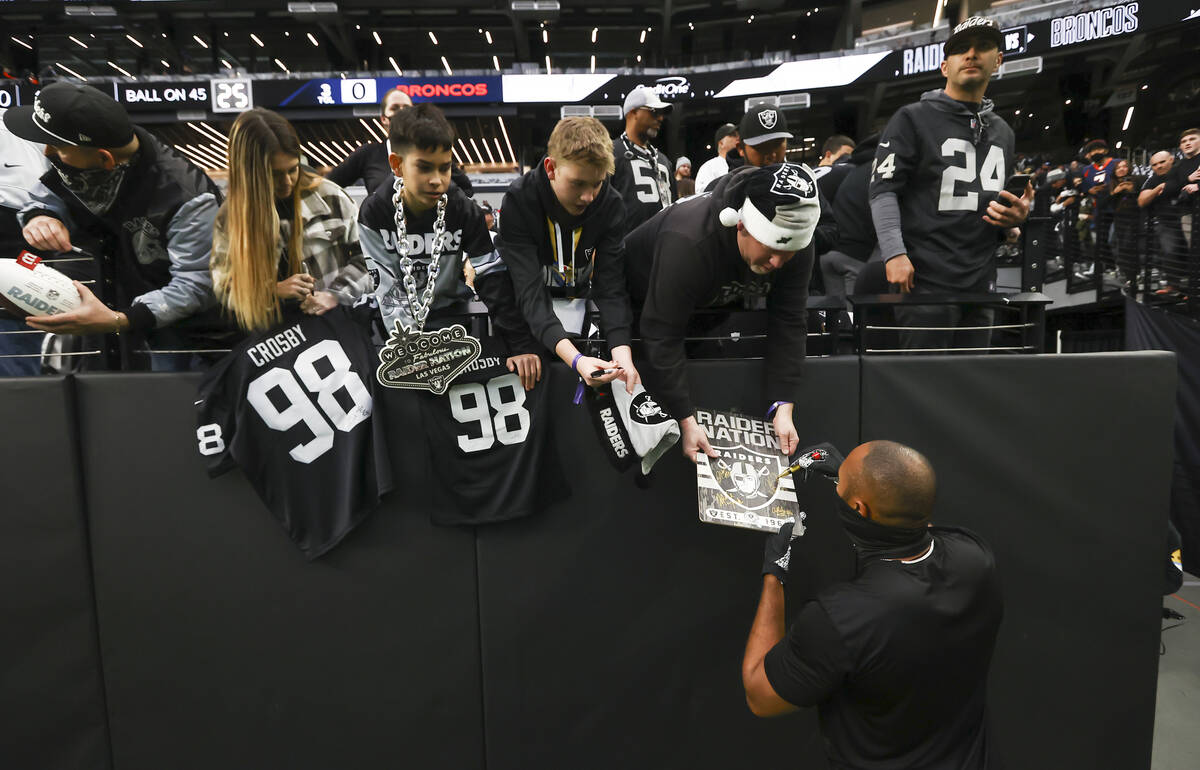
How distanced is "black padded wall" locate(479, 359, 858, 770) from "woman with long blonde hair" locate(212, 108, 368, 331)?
1044 mm

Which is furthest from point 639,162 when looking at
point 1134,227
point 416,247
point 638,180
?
point 1134,227

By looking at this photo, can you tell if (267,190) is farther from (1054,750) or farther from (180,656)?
(1054,750)

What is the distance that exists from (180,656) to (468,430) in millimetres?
1432

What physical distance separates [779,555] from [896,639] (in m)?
0.40

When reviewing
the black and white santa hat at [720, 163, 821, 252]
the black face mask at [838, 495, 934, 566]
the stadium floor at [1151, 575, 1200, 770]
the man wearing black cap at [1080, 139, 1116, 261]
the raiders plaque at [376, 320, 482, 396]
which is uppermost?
the man wearing black cap at [1080, 139, 1116, 261]

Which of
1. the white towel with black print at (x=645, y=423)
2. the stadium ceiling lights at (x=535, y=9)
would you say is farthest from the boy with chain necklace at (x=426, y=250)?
the stadium ceiling lights at (x=535, y=9)

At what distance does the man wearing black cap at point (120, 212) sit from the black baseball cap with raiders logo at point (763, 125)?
2.74 metres

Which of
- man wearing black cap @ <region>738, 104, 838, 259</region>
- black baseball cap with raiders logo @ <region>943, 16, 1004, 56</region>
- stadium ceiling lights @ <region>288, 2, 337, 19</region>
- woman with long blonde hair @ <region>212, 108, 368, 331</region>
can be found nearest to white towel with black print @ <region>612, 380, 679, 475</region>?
woman with long blonde hair @ <region>212, 108, 368, 331</region>

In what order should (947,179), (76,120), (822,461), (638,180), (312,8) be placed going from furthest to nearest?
(312,8) → (638,180) → (947,179) → (76,120) → (822,461)

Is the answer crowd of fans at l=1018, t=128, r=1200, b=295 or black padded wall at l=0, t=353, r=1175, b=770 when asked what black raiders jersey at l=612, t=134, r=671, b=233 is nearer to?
black padded wall at l=0, t=353, r=1175, b=770

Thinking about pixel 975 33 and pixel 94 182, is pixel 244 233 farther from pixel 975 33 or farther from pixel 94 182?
pixel 975 33

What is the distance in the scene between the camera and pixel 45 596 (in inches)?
97.7

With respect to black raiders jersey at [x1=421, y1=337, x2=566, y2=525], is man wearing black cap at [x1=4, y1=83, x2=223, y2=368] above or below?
above

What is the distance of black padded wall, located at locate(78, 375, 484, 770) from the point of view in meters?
2.49
